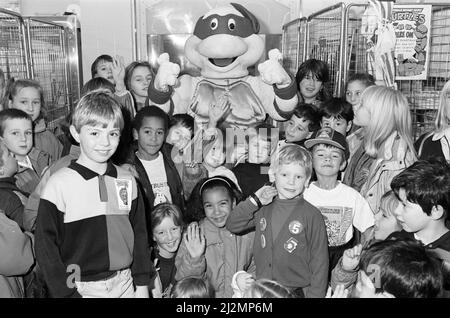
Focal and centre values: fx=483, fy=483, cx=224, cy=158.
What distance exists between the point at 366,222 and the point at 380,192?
17cm

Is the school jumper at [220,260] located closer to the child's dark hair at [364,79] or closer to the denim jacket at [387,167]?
the denim jacket at [387,167]

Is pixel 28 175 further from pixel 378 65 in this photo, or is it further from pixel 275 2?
pixel 275 2

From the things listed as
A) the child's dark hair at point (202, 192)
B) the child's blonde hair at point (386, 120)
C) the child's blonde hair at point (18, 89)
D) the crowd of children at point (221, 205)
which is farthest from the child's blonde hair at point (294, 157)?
the child's blonde hair at point (18, 89)

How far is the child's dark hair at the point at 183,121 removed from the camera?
2.65 metres

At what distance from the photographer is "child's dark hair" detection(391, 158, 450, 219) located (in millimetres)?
1617

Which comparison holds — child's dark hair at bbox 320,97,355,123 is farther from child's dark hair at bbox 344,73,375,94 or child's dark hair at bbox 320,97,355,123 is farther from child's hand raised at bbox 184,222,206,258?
child's hand raised at bbox 184,222,206,258

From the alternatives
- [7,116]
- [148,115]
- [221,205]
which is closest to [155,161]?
[148,115]

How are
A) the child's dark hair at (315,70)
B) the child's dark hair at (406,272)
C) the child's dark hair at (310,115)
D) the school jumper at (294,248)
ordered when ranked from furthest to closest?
the child's dark hair at (315,70)
the child's dark hair at (310,115)
the school jumper at (294,248)
the child's dark hair at (406,272)

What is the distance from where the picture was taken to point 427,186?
163cm

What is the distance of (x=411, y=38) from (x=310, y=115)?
884 millimetres

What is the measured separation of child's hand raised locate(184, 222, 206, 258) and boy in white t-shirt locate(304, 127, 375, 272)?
48cm

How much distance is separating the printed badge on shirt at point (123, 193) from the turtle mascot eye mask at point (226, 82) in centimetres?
110

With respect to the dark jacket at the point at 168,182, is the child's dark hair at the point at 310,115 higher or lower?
higher
